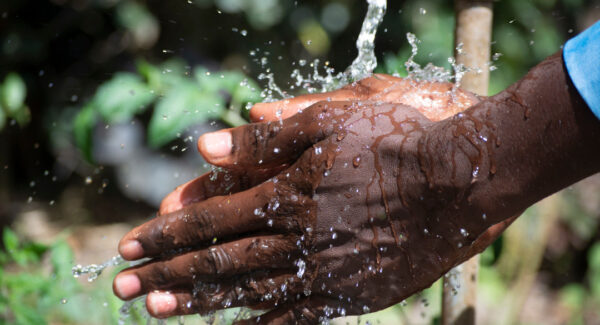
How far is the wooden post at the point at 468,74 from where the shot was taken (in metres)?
1.40

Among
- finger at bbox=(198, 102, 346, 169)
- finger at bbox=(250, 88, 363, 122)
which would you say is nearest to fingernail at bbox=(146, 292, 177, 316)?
finger at bbox=(198, 102, 346, 169)

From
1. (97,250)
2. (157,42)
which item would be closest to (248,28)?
(157,42)

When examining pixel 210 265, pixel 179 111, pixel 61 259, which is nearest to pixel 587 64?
pixel 210 265

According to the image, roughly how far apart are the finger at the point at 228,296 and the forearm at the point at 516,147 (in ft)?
1.38

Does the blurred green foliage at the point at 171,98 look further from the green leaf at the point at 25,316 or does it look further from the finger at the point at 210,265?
the green leaf at the point at 25,316

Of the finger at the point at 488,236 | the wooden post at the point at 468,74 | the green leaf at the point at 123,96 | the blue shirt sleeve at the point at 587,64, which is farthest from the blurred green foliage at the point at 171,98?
the blue shirt sleeve at the point at 587,64

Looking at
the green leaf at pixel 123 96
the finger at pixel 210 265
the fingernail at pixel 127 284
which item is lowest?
the fingernail at pixel 127 284

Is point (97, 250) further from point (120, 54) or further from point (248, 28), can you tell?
point (248, 28)

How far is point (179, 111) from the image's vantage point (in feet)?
5.90

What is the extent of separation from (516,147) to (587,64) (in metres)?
0.19

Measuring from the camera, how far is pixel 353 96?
1520 millimetres

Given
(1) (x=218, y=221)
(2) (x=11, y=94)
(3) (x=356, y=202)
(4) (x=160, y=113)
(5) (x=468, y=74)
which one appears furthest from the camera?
(2) (x=11, y=94)

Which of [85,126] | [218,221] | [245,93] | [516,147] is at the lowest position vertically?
[218,221]

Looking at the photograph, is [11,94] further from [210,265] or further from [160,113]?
[210,265]
